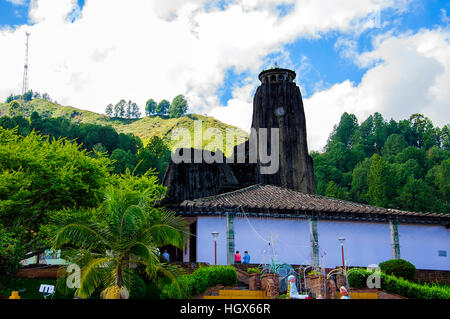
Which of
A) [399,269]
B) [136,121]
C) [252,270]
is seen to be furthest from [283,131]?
[136,121]

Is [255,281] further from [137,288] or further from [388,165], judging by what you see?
[388,165]

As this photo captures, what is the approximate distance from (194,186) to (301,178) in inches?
397

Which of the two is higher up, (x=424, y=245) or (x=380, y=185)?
(x=380, y=185)

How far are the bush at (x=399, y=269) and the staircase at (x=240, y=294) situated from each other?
7177mm

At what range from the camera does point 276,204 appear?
24.8 metres

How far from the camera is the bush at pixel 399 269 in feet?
65.9

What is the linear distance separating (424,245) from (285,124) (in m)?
17.5

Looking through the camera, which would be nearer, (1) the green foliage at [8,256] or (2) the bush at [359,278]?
(1) the green foliage at [8,256]

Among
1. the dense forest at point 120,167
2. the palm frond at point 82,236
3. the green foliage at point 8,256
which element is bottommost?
the green foliage at point 8,256

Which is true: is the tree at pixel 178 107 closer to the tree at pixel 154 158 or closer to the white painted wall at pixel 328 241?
the tree at pixel 154 158

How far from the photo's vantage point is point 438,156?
3391 inches

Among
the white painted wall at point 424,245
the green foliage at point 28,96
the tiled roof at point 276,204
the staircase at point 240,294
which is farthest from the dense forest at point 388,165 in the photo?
the green foliage at point 28,96
